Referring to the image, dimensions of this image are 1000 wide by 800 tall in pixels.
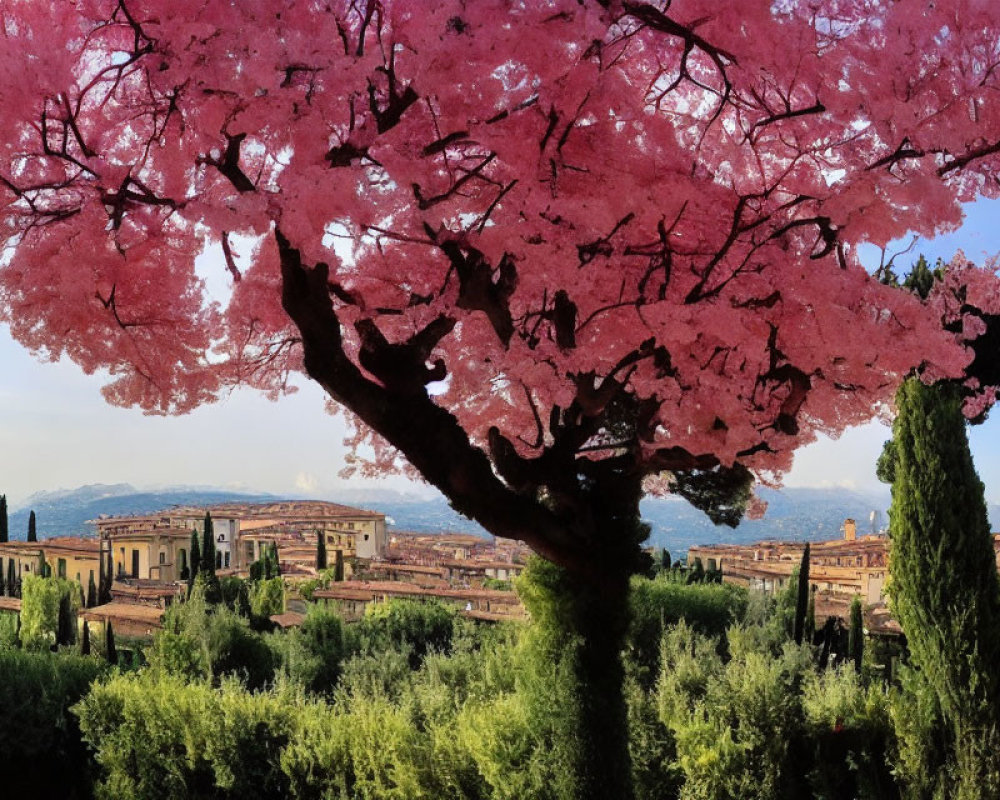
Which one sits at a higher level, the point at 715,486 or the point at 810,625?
the point at 715,486

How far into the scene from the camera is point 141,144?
2.39 m

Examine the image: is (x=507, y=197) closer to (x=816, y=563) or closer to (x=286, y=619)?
(x=286, y=619)

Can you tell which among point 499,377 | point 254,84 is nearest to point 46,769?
point 499,377

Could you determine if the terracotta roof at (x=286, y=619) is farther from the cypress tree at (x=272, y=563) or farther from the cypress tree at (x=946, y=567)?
the cypress tree at (x=946, y=567)

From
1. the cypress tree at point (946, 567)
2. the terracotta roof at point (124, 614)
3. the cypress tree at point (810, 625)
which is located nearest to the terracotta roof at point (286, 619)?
the terracotta roof at point (124, 614)

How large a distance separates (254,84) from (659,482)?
3533 mm

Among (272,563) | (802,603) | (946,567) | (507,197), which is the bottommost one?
(272,563)

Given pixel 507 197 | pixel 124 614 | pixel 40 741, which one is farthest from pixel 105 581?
pixel 507 197

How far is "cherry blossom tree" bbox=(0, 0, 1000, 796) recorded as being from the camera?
204 centimetres

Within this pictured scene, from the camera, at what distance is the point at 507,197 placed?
2.39m

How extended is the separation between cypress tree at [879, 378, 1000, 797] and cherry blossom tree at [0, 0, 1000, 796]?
3.00 meters

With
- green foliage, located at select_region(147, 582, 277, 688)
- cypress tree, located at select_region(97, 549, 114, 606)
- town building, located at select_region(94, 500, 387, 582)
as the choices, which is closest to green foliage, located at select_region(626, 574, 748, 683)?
green foliage, located at select_region(147, 582, 277, 688)

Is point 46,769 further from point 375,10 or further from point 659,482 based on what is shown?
point 375,10

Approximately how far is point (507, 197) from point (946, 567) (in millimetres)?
4903
